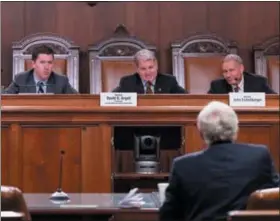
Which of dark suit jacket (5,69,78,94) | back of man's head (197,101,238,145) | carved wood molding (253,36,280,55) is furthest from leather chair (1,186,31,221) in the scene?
carved wood molding (253,36,280,55)

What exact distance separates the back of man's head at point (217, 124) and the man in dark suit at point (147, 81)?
246 cm

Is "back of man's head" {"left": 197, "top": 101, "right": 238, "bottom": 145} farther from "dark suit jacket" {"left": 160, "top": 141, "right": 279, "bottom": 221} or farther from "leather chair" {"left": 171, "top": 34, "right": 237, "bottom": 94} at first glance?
"leather chair" {"left": 171, "top": 34, "right": 237, "bottom": 94}

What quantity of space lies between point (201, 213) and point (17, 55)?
12.9 ft

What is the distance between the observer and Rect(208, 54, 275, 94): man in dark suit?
518 centimetres

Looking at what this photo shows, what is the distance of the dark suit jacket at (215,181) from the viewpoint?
2484 mm

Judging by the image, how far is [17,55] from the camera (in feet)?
20.0

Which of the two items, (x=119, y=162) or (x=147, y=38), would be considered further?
(x=147, y=38)

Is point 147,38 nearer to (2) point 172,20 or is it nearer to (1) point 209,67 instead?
(2) point 172,20

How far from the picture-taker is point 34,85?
5.03 meters

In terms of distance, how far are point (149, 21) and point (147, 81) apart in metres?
1.65

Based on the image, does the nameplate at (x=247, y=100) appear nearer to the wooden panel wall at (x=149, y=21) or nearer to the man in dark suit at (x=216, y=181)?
the man in dark suit at (x=216, y=181)

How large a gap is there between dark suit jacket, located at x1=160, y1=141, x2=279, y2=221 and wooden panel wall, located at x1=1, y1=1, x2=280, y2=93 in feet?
13.2

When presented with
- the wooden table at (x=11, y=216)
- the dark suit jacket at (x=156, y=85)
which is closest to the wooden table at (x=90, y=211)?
the wooden table at (x=11, y=216)

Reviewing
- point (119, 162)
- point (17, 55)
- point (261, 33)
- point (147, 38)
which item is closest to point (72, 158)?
point (119, 162)
